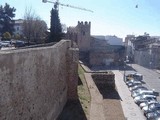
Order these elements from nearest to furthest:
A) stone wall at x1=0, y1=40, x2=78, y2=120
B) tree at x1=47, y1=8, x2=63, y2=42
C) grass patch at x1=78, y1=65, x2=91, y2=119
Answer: stone wall at x1=0, y1=40, x2=78, y2=120
grass patch at x1=78, y1=65, x2=91, y2=119
tree at x1=47, y1=8, x2=63, y2=42

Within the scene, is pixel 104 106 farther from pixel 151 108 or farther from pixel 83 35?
pixel 83 35

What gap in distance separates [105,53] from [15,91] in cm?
5378

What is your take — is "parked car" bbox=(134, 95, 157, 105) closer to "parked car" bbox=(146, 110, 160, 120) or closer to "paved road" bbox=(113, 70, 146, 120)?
"paved road" bbox=(113, 70, 146, 120)

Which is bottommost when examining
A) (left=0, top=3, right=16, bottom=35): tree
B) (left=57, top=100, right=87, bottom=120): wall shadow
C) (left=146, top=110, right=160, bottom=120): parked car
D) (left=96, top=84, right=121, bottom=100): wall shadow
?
(left=146, top=110, right=160, bottom=120): parked car

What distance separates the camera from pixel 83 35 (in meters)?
60.9

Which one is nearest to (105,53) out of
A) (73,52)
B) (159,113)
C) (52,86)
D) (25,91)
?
(159,113)

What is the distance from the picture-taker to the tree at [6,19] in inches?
2293

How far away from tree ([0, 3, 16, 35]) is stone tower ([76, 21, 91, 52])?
42.3 ft

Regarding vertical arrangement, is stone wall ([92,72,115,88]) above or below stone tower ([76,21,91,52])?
below

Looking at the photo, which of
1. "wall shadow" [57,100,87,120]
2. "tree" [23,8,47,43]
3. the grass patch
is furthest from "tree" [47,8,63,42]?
"wall shadow" [57,100,87,120]

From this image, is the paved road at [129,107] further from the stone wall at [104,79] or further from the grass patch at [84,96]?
the grass patch at [84,96]

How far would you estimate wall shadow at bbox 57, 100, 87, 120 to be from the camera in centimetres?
1417

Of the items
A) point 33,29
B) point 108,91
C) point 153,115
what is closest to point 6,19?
point 33,29

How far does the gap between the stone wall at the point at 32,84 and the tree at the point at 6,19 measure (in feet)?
148
